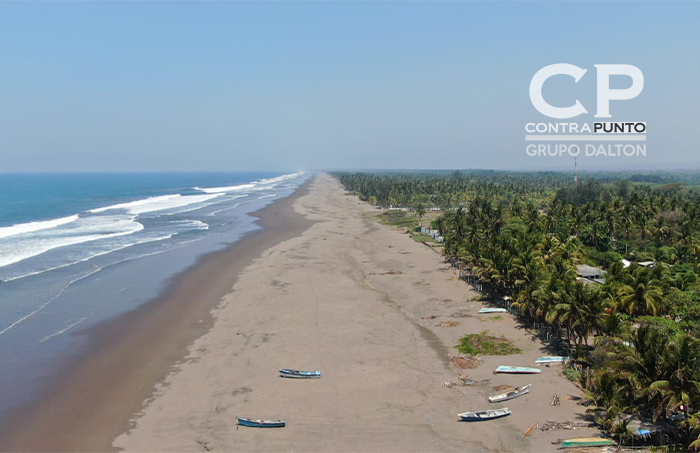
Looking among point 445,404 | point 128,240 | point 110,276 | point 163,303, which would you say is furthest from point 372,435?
point 128,240

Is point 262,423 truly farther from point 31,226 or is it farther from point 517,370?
point 31,226

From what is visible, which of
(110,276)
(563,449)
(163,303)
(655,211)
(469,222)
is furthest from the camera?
(655,211)

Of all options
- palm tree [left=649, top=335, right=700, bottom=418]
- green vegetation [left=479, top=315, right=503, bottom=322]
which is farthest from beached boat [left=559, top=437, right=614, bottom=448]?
green vegetation [left=479, top=315, right=503, bottom=322]

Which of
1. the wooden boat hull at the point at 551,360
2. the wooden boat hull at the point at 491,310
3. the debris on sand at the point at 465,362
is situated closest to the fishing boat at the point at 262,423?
the debris on sand at the point at 465,362

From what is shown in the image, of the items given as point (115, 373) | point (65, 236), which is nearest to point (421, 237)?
point (115, 373)

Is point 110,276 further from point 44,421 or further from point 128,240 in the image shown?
point 44,421

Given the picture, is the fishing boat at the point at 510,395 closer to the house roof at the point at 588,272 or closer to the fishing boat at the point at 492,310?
the fishing boat at the point at 492,310
